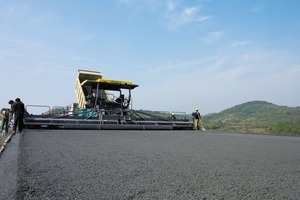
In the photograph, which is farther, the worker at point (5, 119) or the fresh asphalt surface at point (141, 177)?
the worker at point (5, 119)

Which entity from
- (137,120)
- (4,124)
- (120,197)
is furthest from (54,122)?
(120,197)

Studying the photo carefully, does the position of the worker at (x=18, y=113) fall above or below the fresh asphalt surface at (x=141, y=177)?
above

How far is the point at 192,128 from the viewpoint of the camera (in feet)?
55.8

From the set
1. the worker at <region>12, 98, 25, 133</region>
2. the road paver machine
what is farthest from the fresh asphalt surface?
the road paver machine

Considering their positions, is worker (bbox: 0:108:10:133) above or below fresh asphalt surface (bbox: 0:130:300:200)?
above

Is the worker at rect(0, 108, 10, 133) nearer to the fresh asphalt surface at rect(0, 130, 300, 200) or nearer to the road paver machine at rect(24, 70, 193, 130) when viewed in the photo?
the road paver machine at rect(24, 70, 193, 130)

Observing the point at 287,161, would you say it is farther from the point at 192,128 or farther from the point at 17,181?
the point at 192,128

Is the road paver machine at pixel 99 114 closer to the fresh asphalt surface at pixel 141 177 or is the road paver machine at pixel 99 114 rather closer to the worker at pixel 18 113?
the worker at pixel 18 113

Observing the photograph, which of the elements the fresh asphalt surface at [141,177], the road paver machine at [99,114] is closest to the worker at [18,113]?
the road paver machine at [99,114]

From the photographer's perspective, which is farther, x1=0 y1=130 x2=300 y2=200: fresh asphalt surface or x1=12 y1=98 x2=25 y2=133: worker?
x1=12 y1=98 x2=25 y2=133: worker

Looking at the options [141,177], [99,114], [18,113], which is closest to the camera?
[141,177]

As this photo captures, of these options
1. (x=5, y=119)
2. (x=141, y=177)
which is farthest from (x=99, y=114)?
(x=141, y=177)

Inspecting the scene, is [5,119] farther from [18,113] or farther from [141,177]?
[141,177]

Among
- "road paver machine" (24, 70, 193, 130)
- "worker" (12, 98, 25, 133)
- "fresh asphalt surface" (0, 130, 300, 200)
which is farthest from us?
"road paver machine" (24, 70, 193, 130)
